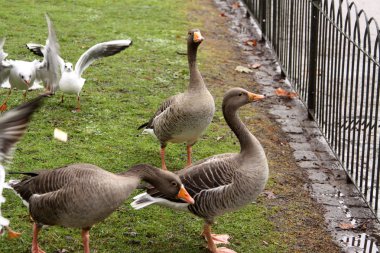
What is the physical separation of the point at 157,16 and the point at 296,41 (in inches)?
170

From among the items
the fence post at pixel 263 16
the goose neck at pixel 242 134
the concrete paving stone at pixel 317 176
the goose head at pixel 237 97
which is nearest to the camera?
the goose neck at pixel 242 134

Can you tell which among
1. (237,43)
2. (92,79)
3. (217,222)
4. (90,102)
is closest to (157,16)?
(237,43)

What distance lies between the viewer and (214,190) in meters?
5.19

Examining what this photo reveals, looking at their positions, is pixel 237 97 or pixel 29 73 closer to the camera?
pixel 237 97

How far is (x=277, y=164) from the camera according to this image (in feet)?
23.0

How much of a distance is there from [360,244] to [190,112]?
1.84 meters

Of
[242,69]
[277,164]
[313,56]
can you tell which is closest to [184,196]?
[277,164]

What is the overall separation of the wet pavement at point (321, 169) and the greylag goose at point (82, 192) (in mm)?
1637

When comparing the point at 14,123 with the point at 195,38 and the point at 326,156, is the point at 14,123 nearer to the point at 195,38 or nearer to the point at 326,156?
the point at 195,38

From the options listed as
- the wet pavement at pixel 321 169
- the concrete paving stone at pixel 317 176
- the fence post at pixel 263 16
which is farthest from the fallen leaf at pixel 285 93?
the fence post at pixel 263 16

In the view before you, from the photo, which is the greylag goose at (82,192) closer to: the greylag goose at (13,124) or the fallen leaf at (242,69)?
the greylag goose at (13,124)

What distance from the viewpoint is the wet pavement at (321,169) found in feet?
18.9

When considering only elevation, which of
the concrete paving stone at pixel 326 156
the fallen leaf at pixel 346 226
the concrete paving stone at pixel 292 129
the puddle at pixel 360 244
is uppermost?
the concrete paving stone at pixel 292 129

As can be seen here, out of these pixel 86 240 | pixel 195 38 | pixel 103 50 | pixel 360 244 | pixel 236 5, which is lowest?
pixel 360 244
